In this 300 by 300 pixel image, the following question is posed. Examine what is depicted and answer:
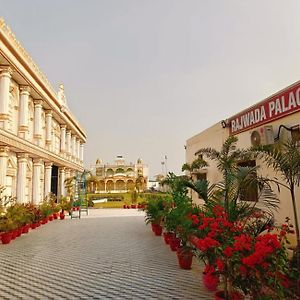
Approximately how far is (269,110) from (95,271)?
20.6 feet

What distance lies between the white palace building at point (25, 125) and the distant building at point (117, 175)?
3409 centimetres

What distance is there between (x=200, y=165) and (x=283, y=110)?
6.04m

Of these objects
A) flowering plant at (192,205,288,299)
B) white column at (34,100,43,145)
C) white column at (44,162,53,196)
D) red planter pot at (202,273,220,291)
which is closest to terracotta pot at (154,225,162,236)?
red planter pot at (202,273,220,291)

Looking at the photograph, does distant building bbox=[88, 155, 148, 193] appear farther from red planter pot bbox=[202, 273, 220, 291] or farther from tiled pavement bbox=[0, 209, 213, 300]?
red planter pot bbox=[202, 273, 220, 291]

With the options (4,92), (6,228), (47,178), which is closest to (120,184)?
(47,178)

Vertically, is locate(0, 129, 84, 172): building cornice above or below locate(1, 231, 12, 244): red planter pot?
above

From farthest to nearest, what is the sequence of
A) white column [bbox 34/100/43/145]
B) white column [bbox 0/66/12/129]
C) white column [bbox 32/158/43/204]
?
1. white column [bbox 34/100/43/145]
2. white column [bbox 32/158/43/204]
3. white column [bbox 0/66/12/129]

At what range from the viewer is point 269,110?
26.4ft

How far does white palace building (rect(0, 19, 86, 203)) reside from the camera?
13.0m

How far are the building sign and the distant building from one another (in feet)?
155

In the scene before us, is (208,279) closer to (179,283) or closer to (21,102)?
(179,283)

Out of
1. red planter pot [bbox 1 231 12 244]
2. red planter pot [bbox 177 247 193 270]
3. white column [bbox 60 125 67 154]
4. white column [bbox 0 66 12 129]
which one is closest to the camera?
red planter pot [bbox 177 247 193 270]

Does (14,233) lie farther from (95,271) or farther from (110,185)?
(110,185)

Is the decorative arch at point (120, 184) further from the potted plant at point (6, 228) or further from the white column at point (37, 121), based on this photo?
the potted plant at point (6, 228)
